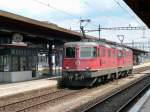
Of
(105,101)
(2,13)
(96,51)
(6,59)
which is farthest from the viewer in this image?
(6,59)

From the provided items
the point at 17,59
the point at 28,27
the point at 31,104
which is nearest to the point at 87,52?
the point at 28,27

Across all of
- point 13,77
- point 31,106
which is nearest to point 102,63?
point 13,77

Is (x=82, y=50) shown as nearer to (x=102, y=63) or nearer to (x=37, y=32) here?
(x=102, y=63)

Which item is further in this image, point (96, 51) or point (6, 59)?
point (6, 59)

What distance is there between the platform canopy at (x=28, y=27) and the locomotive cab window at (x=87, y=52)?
396cm

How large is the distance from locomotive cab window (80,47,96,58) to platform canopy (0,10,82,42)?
3957 millimetres

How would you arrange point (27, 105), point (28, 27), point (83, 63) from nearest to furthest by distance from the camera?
point (27, 105), point (83, 63), point (28, 27)

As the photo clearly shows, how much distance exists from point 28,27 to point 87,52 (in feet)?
18.1

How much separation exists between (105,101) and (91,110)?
141 inches

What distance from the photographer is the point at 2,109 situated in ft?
53.9

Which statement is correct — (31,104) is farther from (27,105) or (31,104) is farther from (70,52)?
(70,52)

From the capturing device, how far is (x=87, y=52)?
85.6ft

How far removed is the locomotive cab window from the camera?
25.9m

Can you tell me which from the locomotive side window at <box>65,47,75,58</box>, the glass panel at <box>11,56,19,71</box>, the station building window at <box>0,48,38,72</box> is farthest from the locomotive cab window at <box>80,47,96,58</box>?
the glass panel at <box>11,56,19,71</box>
